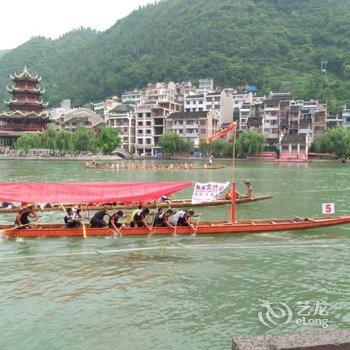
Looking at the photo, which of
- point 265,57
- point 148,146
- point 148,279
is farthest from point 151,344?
point 265,57

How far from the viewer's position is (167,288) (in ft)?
40.8

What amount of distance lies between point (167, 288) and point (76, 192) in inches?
275

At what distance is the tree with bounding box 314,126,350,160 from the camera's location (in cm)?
8325

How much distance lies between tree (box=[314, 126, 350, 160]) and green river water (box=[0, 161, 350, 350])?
224 ft

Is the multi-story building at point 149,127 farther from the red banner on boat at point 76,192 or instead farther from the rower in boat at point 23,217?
the red banner on boat at point 76,192

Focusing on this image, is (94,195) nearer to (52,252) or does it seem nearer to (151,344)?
(52,252)

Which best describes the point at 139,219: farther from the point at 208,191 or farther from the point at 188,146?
the point at 188,146

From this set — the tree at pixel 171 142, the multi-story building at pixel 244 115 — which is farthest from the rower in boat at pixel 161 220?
the multi-story building at pixel 244 115

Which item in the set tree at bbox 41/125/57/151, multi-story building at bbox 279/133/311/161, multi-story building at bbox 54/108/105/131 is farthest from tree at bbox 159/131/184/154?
multi-story building at bbox 54/108/105/131

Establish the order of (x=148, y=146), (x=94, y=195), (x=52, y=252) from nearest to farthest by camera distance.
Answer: (x=52, y=252) < (x=94, y=195) < (x=148, y=146)

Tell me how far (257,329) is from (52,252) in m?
8.76

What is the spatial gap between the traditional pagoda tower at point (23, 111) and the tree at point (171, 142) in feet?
86.6

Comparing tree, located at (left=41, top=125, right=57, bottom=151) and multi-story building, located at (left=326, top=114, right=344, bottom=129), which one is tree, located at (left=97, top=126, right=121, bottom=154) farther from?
multi-story building, located at (left=326, top=114, right=344, bottom=129)

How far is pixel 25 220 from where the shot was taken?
18688 mm
